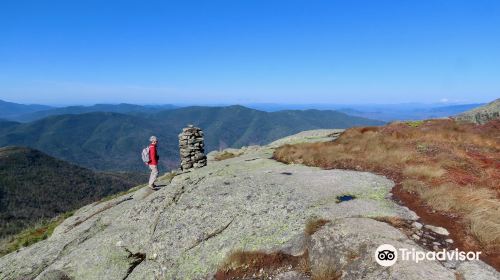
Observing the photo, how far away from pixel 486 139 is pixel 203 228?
24.4m

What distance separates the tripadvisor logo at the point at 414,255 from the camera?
34.6 feet

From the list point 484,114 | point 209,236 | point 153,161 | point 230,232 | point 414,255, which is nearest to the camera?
point 414,255

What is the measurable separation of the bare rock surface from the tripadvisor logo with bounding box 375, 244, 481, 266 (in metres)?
0.23

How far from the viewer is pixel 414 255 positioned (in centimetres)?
1062

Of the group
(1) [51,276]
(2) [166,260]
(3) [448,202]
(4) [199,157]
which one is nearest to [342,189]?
(3) [448,202]

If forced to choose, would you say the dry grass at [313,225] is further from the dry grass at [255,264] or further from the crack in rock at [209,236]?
the crack in rock at [209,236]

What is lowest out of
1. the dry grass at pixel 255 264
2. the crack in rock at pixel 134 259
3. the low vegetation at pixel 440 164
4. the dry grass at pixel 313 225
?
the crack in rock at pixel 134 259

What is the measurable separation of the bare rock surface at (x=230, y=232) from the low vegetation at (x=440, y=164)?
132cm

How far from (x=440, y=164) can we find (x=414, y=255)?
10.6m

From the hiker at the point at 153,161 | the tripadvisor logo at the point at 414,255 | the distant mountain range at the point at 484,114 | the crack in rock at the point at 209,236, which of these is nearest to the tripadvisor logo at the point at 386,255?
the tripadvisor logo at the point at 414,255

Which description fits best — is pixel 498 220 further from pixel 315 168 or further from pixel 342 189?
pixel 315 168

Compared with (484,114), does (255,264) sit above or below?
below

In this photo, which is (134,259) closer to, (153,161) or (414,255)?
(153,161)

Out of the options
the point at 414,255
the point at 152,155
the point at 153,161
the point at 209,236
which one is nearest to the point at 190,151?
the point at 152,155
